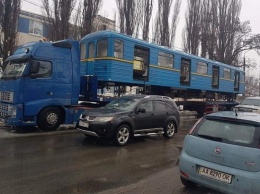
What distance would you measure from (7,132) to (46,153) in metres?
3.69

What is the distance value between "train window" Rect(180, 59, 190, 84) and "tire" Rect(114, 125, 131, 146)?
8020 millimetres

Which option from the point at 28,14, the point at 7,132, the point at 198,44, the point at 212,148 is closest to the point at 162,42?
the point at 198,44

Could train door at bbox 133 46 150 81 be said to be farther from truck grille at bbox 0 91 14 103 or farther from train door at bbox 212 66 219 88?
train door at bbox 212 66 219 88

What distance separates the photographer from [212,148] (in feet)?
15.2

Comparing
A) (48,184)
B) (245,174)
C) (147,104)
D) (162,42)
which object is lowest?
(48,184)

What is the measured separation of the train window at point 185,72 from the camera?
634 inches

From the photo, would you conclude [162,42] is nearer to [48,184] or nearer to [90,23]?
[90,23]

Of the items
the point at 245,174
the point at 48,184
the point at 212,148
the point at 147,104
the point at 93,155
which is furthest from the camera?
the point at 147,104

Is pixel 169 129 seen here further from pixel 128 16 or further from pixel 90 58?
pixel 128 16

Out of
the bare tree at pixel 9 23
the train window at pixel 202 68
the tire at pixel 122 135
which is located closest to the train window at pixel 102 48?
the tire at pixel 122 135

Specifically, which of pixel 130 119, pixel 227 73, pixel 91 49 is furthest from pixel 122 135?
pixel 227 73

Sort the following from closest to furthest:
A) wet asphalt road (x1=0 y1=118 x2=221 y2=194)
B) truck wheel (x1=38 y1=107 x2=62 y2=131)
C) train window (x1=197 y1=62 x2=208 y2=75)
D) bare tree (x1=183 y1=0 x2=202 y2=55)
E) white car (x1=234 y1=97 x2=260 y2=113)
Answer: wet asphalt road (x1=0 y1=118 x2=221 y2=194), truck wheel (x1=38 y1=107 x2=62 y2=131), white car (x1=234 y1=97 x2=260 y2=113), train window (x1=197 y1=62 x2=208 y2=75), bare tree (x1=183 y1=0 x2=202 y2=55)

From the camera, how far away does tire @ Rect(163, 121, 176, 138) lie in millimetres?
10398

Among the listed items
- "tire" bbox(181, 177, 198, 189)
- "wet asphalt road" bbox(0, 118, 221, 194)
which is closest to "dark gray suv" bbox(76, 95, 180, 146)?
"wet asphalt road" bbox(0, 118, 221, 194)
